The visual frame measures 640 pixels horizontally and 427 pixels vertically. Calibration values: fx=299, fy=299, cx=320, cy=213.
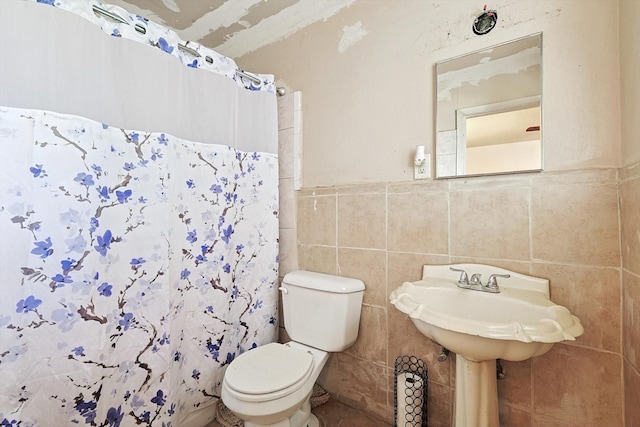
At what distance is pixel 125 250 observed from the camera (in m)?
1.18

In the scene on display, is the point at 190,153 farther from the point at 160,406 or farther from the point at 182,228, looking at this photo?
the point at 160,406

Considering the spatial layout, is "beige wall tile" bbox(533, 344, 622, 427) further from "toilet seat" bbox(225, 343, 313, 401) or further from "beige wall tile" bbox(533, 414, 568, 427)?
"toilet seat" bbox(225, 343, 313, 401)

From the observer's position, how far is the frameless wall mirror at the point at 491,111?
3.77ft

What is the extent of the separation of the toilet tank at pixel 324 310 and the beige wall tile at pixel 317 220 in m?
0.22

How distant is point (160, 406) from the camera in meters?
1.28

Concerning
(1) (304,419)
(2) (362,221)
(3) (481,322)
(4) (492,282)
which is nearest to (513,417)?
(4) (492,282)

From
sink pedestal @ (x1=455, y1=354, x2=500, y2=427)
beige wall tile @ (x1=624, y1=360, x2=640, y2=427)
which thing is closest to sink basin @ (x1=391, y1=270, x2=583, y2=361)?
sink pedestal @ (x1=455, y1=354, x2=500, y2=427)

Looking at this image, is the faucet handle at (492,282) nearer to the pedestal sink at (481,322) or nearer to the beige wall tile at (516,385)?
the pedestal sink at (481,322)

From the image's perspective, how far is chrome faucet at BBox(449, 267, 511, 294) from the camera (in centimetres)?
114

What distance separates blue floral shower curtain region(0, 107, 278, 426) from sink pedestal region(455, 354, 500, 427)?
42.8 inches

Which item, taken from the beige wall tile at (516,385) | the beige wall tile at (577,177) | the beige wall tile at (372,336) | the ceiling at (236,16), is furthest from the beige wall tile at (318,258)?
the ceiling at (236,16)

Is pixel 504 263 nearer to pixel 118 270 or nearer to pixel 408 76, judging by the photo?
pixel 408 76

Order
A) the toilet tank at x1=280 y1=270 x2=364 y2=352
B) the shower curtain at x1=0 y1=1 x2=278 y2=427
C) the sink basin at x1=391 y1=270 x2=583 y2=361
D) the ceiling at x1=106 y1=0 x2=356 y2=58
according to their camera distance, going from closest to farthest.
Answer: the sink basin at x1=391 y1=270 x2=583 y2=361 → the shower curtain at x1=0 y1=1 x2=278 y2=427 → the toilet tank at x1=280 y1=270 x2=364 y2=352 → the ceiling at x1=106 y1=0 x2=356 y2=58

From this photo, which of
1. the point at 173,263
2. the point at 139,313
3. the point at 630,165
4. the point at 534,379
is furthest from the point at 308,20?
the point at 534,379
